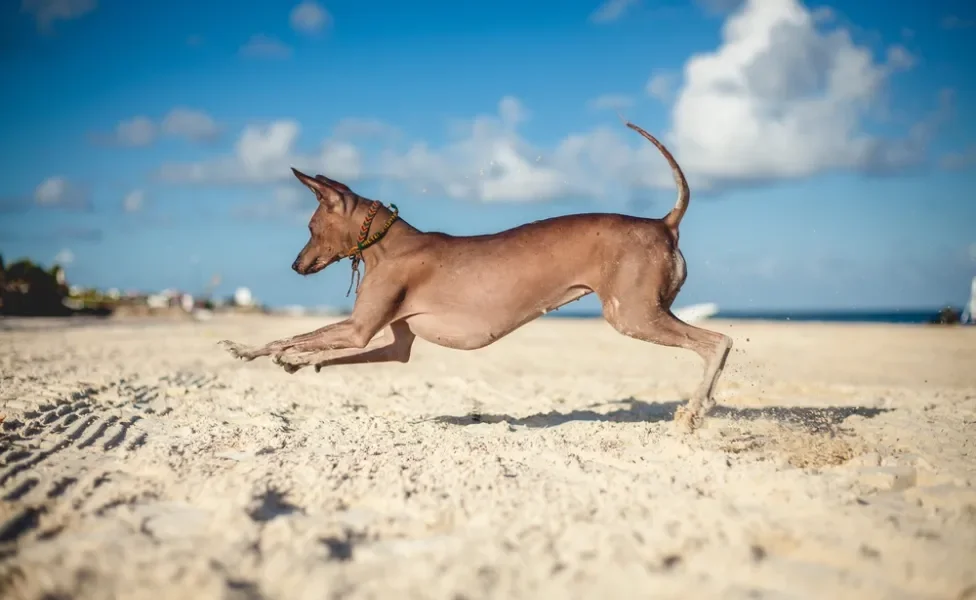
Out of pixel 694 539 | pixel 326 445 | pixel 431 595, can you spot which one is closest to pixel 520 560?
pixel 431 595

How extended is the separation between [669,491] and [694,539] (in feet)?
2.59

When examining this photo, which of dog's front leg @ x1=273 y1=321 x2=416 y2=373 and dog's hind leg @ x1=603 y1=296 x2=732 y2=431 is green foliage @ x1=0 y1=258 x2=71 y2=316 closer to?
dog's front leg @ x1=273 y1=321 x2=416 y2=373

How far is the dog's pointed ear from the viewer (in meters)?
6.26

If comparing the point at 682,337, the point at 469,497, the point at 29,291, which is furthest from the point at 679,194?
the point at 29,291

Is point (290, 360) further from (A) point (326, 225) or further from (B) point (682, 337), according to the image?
(B) point (682, 337)

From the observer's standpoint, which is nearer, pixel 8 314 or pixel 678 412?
pixel 678 412

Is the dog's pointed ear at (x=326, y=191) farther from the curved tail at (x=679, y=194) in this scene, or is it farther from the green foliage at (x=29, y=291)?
the green foliage at (x=29, y=291)

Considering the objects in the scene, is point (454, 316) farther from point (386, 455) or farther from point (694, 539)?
point (694, 539)

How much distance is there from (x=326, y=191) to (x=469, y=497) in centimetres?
340

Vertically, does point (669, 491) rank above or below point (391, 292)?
below

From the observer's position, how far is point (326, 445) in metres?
5.28

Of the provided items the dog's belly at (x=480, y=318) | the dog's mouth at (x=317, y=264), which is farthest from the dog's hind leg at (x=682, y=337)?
the dog's mouth at (x=317, y=264)

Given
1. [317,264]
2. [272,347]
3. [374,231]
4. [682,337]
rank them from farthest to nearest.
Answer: [317,264] < [374,231] < [272,347] < [682,337]

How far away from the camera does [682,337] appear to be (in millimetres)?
5828
